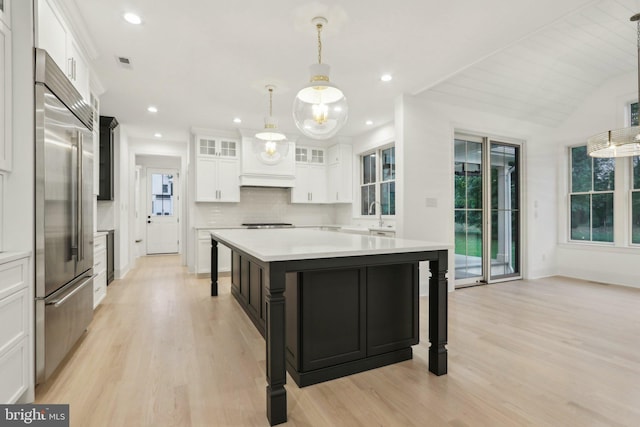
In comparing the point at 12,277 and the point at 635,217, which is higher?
the point at 635,217

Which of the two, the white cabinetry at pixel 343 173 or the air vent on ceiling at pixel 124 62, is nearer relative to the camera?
the air vent on ceiling at pixel 124 62

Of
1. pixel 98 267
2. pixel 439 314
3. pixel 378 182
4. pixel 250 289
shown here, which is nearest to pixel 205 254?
pixel 98 267

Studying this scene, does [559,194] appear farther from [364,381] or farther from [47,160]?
[47,160]

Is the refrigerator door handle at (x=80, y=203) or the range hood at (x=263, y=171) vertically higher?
the range hood at (x=263, y=171)

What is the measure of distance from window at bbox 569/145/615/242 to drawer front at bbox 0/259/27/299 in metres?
7.16

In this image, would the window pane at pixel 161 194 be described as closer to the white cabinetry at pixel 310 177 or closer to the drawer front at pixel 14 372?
the white cabinetry at pixel 310 177

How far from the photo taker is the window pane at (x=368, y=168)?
612 cm

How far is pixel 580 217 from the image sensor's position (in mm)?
5516

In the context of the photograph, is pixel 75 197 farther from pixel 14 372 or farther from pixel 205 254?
pixel 205 254

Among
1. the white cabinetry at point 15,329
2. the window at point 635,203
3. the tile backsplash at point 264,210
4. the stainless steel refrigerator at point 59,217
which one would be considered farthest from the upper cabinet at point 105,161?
the window at point 635,203

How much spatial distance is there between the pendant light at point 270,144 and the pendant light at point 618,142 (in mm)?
3555

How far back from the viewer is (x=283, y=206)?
6.60 meters

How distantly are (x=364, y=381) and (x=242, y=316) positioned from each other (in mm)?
1746

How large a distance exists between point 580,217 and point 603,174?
800 mm
